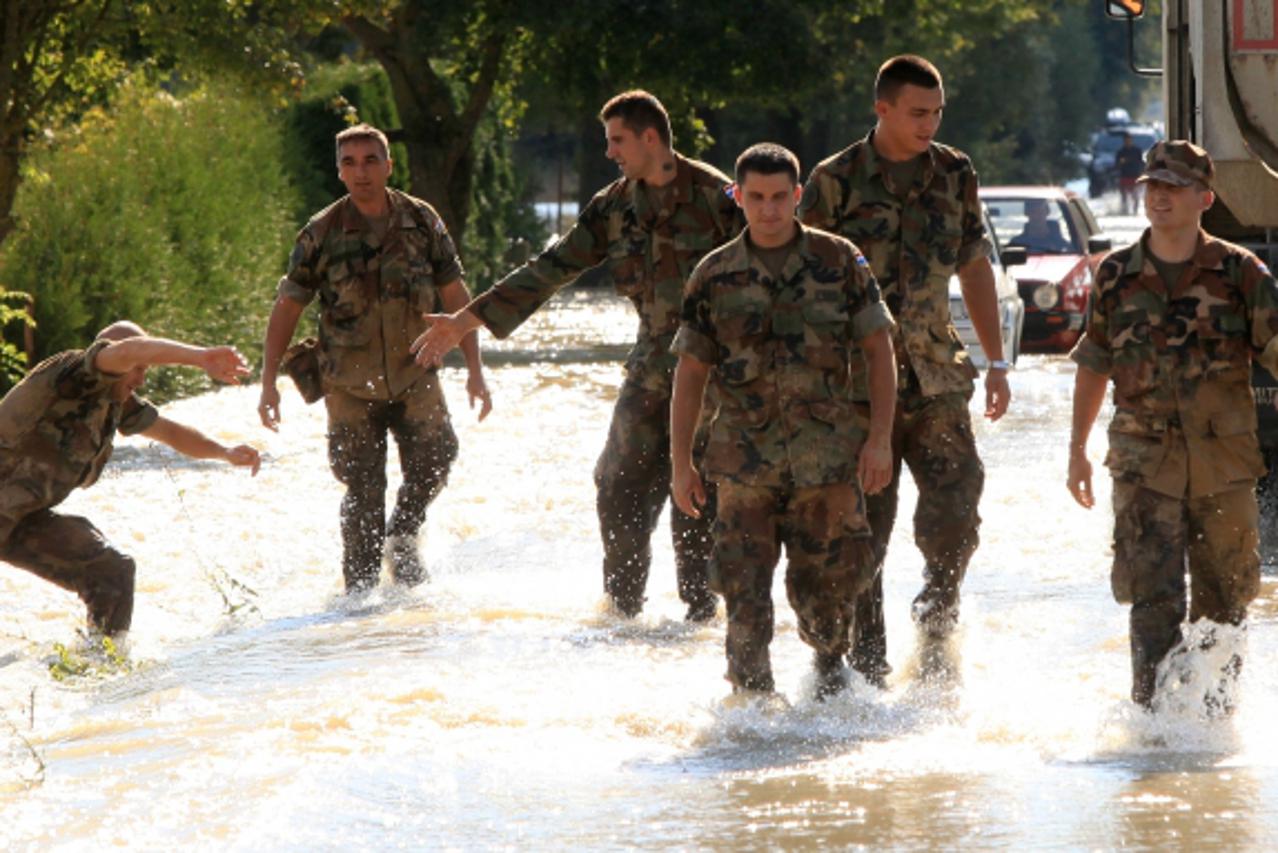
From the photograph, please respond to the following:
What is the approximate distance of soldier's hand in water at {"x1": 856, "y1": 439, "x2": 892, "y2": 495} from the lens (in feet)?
24.5

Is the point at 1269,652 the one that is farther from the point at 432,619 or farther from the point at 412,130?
the point at 412,130

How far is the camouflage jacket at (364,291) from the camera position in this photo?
1067 cm

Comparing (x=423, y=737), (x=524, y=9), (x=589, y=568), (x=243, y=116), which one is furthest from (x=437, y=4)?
(x=423, y=737)

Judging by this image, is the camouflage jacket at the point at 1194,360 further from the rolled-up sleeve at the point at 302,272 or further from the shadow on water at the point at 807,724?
the rolled-up sleeve at the point at 302,272

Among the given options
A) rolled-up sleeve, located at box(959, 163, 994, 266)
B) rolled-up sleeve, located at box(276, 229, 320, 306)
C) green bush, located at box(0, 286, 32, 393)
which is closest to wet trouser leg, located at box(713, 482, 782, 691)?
rolled-up sleeve, located at box(959, 163, 994, 266)

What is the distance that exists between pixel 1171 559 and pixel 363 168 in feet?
14.2

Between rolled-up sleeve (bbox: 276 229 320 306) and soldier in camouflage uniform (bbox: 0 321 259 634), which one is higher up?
rolled-up sleeve (bbox: 276 229 320 306)

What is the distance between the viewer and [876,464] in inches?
295

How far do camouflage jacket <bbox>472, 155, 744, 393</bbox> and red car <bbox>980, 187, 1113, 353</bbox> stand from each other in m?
11.4

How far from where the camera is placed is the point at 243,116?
23609mm

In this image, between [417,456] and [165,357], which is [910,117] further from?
→ [417,456]

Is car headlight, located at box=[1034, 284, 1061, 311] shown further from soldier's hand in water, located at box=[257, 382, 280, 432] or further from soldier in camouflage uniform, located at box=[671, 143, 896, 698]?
soldier in camouflage uniform, located at box=[671, 143, 896, 698]

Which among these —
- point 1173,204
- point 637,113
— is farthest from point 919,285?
point 637,113

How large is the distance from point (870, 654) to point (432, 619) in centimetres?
248
